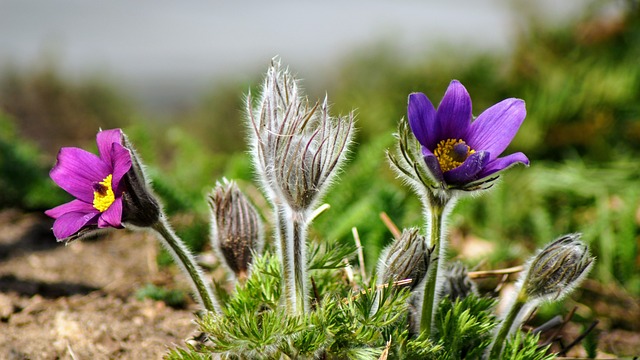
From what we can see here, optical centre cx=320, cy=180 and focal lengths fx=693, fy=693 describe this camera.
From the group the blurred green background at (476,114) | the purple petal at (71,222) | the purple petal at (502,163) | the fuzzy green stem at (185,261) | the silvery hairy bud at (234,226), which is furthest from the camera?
the blurred green background at (476,114)

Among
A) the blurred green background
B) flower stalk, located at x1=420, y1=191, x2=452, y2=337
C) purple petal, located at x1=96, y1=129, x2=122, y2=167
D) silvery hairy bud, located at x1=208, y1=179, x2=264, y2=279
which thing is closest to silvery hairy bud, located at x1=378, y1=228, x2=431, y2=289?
flower stalk, located at x1=420, y1=191, x2=452, y2=337

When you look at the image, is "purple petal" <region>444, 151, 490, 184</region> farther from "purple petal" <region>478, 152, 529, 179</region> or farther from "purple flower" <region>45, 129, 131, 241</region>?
"purple flower" <region>45, 129, 131, 241</region>

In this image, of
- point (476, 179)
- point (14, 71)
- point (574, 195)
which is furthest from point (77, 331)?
point (14, 71)

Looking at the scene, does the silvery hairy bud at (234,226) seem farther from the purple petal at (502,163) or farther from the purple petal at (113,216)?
the purple petal at (502,163)

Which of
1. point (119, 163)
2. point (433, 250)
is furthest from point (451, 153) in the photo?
point (119, 163)

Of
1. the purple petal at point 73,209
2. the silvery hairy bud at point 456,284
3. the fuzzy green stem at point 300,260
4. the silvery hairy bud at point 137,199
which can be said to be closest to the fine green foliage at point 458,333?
the silvery hairy bud at point 456,284
